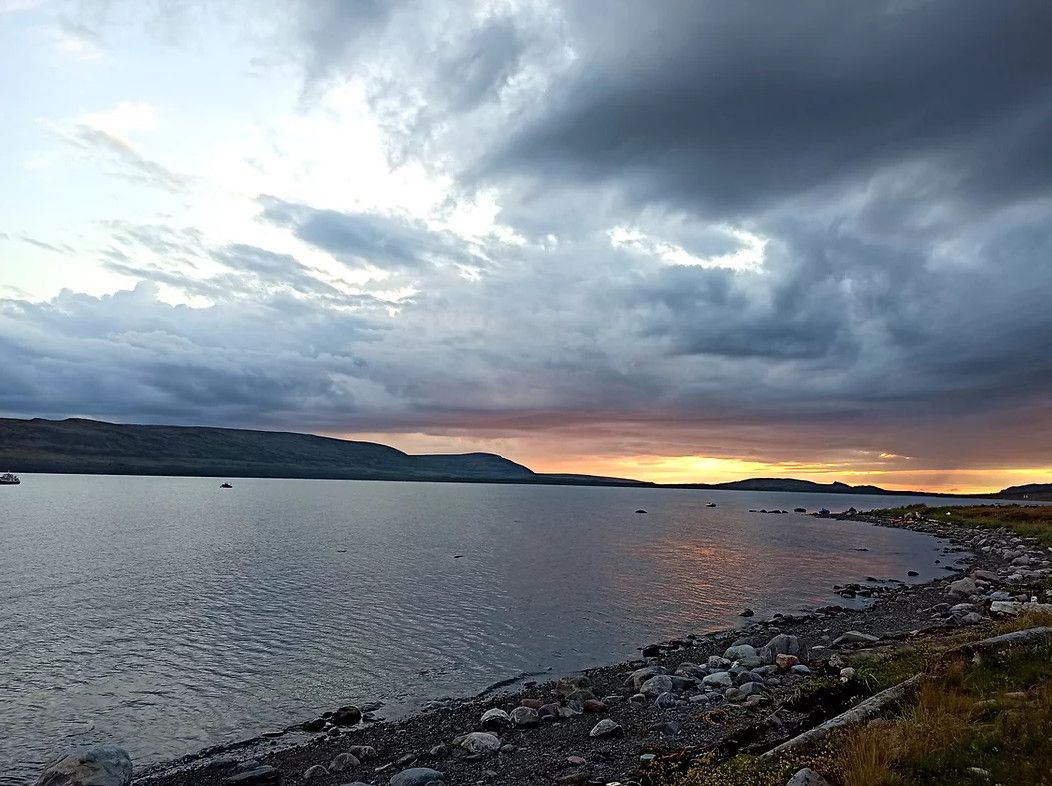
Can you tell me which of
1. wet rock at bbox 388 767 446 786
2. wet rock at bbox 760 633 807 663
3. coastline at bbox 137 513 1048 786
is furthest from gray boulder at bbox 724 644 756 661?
wet rock at bbox 388 767 446 786

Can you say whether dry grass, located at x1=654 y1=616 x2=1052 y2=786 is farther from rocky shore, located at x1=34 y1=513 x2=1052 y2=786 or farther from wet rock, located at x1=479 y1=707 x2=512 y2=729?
wet rock, located at x1=479 y1=707 x2=512 y2=729

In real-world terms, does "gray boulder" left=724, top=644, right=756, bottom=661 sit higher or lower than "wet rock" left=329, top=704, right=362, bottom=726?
higher

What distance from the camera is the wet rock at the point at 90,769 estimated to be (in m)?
15.4

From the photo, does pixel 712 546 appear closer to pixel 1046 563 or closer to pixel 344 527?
pixel 1046 563

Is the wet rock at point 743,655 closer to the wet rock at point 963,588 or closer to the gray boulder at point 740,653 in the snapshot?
the gray boulder at point 740,653

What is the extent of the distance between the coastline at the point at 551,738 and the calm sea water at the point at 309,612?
202cm

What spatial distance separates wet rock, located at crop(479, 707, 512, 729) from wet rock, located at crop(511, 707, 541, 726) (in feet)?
0.67

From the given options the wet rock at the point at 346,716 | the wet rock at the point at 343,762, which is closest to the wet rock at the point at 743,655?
the wet rock at the point at 346,716

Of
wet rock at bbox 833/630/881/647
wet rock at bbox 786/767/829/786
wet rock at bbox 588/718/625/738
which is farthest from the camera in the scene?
wet rock at bbox 833/630/881/647

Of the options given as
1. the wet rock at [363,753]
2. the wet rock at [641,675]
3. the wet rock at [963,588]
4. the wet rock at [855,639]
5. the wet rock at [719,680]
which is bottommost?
the wet rock at [363,753]

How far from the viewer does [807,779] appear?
375 inches

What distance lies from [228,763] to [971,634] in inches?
961

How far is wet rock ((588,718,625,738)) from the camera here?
18.1 meters

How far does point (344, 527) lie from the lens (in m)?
95.6
